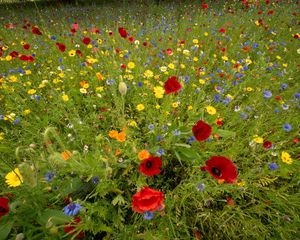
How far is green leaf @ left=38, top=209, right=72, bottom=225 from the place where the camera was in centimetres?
117

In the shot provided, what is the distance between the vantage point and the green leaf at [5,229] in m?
1.08

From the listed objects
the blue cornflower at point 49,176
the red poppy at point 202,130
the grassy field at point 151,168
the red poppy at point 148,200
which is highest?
the red poppy at point 202,130

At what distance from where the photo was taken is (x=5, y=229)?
1.10 meters

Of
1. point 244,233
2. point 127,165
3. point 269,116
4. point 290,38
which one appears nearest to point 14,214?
point 127,165

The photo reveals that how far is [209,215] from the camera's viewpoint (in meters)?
1.51

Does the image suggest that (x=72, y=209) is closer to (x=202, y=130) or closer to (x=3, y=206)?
(x=3, y=206)

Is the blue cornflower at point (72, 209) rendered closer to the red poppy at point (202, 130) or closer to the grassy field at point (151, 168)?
the grassy field at point (151, 168)

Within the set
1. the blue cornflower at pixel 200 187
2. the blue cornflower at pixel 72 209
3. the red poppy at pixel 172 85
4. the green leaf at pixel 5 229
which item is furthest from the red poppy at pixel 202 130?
the green leaf at pixel 5 229

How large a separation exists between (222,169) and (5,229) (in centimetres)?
115

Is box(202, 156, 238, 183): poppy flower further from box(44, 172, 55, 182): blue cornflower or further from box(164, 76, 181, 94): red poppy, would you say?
box(44, 172, 55, 182): blue cornflower

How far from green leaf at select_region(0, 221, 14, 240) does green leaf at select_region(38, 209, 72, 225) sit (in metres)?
0.14

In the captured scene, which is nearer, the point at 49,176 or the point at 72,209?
the point at 72,209

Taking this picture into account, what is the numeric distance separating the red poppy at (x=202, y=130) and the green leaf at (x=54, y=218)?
83cm

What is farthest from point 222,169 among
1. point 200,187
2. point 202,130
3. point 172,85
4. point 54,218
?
point 54,218
